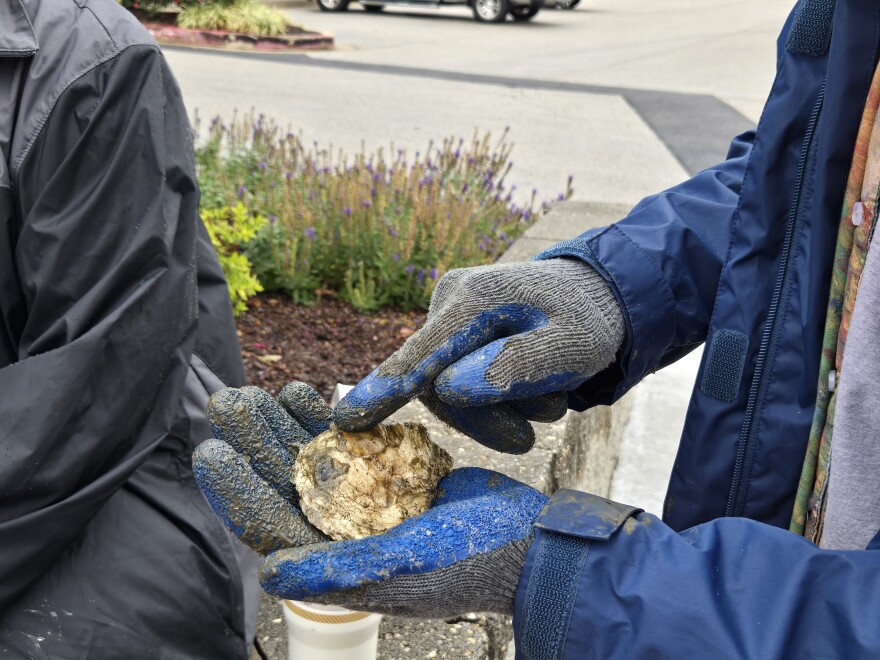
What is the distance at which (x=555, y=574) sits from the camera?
978mm

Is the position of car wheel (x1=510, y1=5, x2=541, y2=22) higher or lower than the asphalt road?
higher

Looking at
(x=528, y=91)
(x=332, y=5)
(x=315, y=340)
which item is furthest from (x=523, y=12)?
(x=315, y=340)

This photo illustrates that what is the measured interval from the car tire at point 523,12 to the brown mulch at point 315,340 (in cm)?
1784

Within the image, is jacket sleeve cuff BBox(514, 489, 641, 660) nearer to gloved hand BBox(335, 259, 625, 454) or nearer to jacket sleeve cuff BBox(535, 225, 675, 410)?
gloved hand BBox(335, 259, 625, 454)

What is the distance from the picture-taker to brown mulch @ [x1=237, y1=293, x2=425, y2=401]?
306 cm

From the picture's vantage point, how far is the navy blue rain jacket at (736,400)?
2.93 feet

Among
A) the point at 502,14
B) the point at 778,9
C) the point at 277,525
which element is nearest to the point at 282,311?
the point at 277,525

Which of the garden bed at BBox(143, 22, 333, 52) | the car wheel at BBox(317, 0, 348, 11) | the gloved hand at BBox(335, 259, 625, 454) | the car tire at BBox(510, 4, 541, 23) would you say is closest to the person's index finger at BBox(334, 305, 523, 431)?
the gloved hand at BBox(335, 259, 625, 454)

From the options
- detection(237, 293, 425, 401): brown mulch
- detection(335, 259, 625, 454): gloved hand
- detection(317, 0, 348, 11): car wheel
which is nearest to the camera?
detection(335, 259, 625, 454): gloved hand

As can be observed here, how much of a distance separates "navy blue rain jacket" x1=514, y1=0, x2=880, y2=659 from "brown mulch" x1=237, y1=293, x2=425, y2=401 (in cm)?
170

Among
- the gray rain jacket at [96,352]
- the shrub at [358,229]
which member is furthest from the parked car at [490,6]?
the gray rain jacket at [96,352]

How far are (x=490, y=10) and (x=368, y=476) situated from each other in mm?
19595

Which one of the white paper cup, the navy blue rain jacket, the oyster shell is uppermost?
the navy blue rain jacket

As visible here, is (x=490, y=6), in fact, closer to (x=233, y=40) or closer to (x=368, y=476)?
(x=233, y=40)
